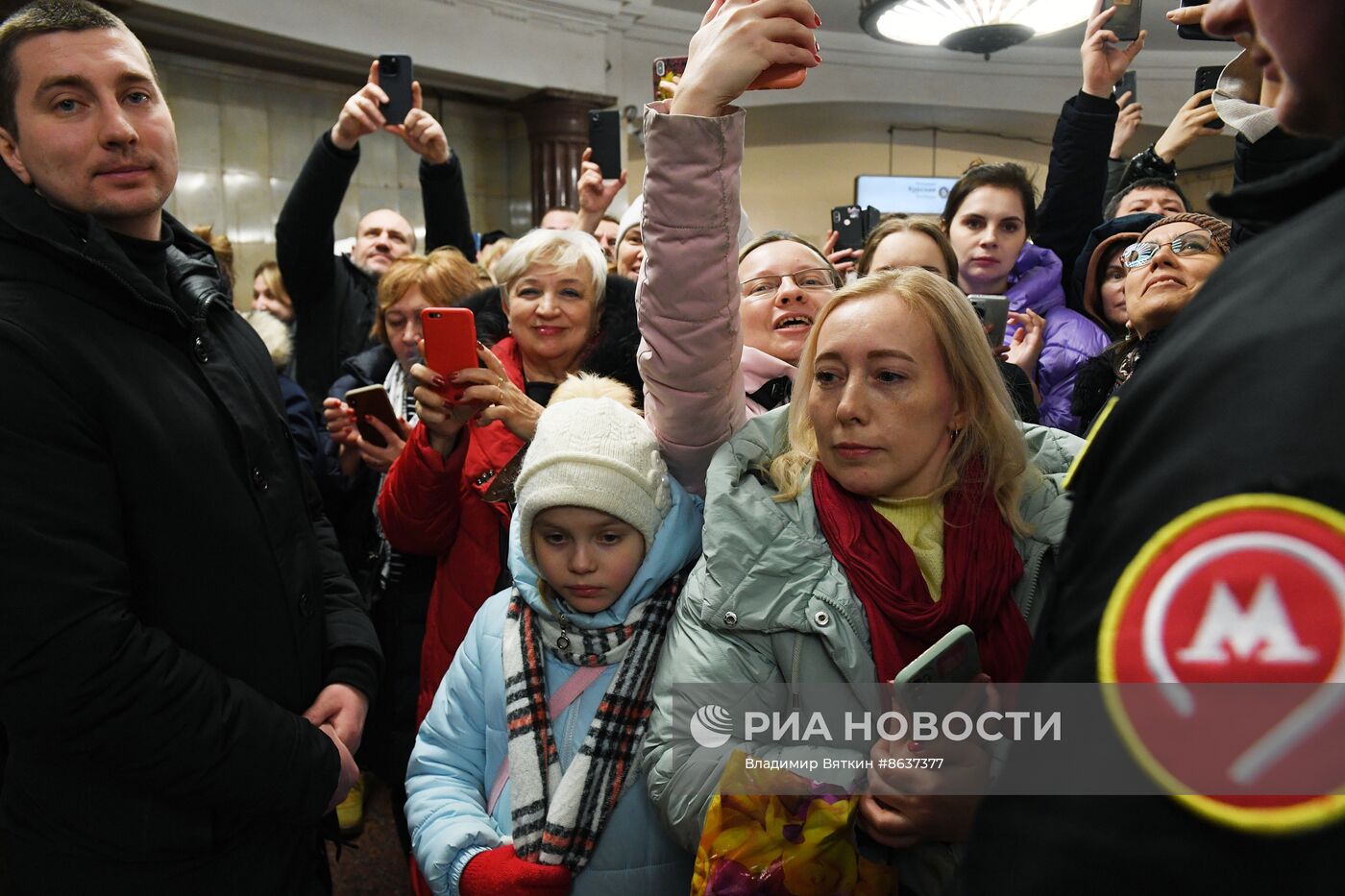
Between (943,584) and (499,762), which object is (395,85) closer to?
(499,762)

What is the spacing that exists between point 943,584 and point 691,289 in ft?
1.62

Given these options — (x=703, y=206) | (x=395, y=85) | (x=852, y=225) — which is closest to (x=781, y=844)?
(x=703, y=206)

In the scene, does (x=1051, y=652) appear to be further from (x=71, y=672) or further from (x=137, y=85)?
(x=137, y=85)

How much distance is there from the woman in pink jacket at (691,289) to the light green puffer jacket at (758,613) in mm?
158

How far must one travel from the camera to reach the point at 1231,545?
41cm

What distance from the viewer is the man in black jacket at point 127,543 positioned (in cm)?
94

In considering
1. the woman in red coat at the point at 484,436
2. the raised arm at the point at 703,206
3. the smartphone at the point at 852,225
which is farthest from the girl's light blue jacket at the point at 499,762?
the smartphone at the point at 852,225

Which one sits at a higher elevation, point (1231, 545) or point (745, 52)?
point (745, 52)

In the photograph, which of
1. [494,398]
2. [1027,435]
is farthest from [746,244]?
[1027,435]

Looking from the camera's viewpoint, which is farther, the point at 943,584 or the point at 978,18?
the point at 978,18

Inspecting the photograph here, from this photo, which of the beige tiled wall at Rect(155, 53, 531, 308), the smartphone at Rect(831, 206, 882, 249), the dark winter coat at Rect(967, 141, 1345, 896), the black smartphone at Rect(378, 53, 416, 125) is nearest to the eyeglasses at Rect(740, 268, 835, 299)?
the smartphone at Rect(831, 206, 882, 249)

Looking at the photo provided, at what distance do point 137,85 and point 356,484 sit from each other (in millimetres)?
1180

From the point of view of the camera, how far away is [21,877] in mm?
1087

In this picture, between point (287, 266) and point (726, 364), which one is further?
point (287, 266)
